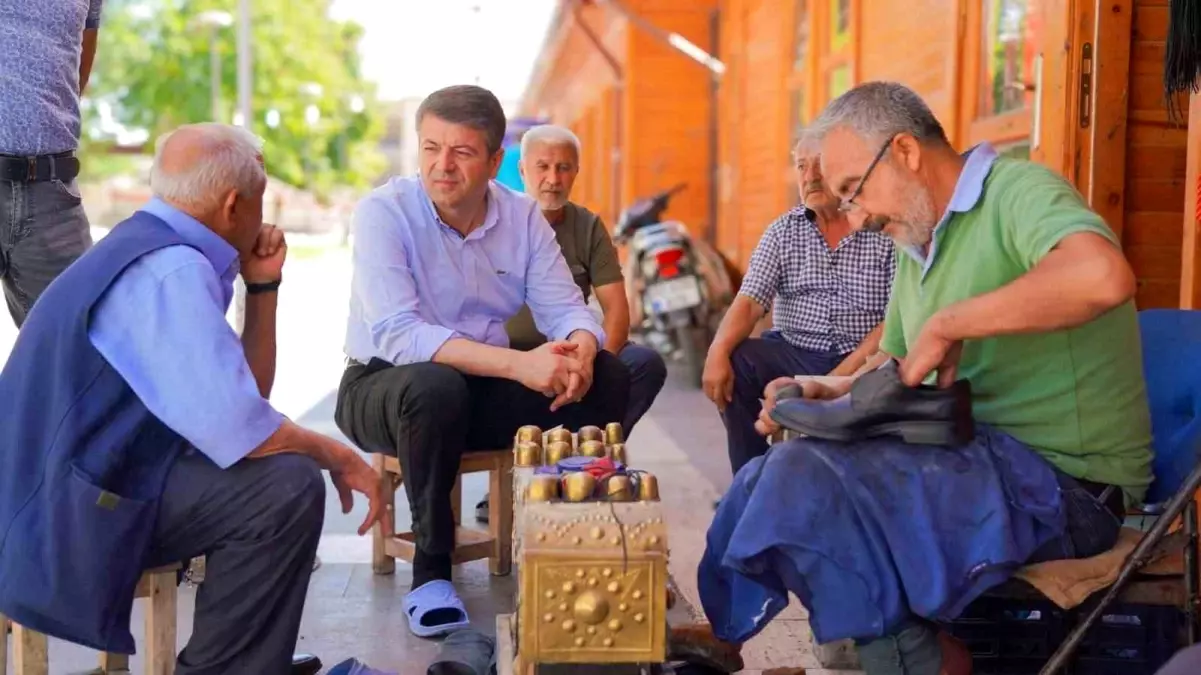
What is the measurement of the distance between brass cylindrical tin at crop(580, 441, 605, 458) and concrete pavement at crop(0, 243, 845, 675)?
0.87 m

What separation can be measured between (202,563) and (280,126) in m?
41.6

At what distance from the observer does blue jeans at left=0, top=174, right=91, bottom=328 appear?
11.3 feet

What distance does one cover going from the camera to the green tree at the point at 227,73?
124 feet

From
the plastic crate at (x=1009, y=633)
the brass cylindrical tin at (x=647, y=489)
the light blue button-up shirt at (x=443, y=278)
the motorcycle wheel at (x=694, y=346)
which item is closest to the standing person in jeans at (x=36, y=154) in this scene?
the light blue button-up shirt at (x=443, y=278)

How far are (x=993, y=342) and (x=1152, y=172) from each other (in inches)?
71.5

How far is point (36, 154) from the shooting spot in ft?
11.5

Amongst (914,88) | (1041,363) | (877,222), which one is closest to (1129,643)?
(1041,363)

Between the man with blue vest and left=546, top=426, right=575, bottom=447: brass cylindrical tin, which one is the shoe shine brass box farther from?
the man with blue vest

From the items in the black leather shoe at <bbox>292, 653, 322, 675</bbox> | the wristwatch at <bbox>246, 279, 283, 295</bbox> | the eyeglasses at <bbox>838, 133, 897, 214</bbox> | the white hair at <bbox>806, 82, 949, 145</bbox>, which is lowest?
the black leather shoe at <bbox>292, 653, 322, 675</bbox>

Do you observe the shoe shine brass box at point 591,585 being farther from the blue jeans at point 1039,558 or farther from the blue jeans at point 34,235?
the blue jeans at point 34,235

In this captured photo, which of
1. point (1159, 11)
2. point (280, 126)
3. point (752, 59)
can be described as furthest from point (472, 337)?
point (280, 126)

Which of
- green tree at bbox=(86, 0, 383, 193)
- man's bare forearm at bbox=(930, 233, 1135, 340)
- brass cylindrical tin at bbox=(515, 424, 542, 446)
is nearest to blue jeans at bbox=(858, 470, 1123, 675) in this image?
man's bare forearm at bbox=(930, 233, 1135, 340)

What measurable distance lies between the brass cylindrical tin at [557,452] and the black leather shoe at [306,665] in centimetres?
90

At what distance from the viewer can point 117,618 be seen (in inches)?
97.4
